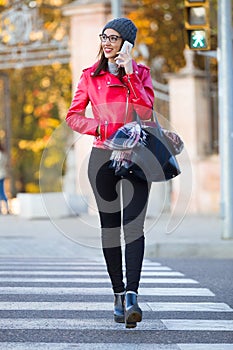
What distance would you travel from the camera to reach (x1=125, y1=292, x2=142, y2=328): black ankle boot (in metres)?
6.48

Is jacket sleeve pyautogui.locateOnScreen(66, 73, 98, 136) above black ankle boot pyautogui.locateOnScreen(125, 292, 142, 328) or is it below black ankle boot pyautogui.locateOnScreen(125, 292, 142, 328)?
above

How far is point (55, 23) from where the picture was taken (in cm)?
2544

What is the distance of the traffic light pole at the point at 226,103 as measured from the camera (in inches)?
585

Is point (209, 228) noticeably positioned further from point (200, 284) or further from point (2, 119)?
point (2, 119)

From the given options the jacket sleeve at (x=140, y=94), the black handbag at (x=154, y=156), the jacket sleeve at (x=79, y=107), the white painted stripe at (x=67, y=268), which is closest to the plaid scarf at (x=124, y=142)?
the black handbag at (x=154, y=156)

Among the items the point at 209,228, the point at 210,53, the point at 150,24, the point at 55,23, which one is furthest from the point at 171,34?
the point at 210,53

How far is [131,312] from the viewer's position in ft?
21.3

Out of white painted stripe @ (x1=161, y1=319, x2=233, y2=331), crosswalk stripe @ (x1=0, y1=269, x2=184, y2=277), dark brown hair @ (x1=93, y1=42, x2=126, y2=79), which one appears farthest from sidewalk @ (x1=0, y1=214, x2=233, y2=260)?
dark brown hair @ (x1=93, y1=42, x2=126, y2=79)

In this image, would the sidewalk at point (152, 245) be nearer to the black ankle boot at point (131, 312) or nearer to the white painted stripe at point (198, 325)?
the white painted stripe at point (198, 325)

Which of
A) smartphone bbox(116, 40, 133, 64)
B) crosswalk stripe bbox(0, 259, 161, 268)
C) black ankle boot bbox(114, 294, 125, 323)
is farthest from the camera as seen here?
crosswalk stripe bbox(0, 259, 161, 268)

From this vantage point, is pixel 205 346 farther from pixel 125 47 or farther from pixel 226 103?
pixel 226 103

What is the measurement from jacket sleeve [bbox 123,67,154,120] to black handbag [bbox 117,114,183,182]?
0.07 metres

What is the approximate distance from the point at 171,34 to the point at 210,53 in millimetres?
12506

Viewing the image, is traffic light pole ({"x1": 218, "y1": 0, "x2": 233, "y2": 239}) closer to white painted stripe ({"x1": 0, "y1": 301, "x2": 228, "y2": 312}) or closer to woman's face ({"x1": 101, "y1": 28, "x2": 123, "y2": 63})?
white painted stripe ({"x1": 0, "y1": 301, "x2": 228, "y2": 312})
